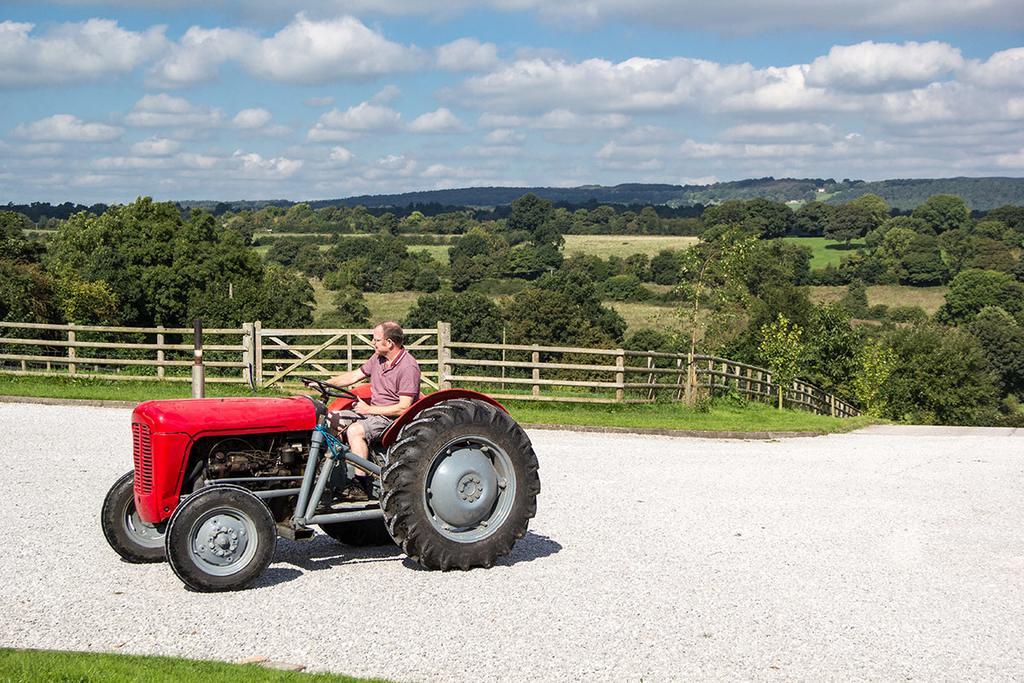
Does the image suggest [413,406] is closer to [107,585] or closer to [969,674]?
[107,585]

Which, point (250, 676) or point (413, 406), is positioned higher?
point (413, 406)

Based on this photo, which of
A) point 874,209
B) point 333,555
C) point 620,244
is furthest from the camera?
point 874,209

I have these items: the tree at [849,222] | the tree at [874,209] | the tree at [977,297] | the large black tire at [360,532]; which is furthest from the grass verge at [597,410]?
the tree at [874,209]

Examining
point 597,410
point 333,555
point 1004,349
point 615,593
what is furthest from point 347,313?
point 615,593

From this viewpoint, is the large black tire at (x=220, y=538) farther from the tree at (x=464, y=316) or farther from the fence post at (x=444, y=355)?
the tree at (x=464, y=316)

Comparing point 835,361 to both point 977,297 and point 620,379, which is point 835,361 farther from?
point 977,297

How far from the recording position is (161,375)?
80.5 ft

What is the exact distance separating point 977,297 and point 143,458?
94.2 meters

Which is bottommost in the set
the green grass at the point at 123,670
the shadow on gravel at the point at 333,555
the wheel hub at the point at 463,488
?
the shadow on gravel at the point at 333,555

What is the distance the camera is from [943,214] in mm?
132000

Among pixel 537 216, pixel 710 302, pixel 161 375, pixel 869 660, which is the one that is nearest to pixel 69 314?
pixel 161 375

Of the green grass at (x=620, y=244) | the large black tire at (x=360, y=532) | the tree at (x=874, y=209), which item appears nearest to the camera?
the large black tire at (x=360, y=532)

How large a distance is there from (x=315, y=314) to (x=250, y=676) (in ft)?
257

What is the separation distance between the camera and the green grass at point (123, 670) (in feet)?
18.6
